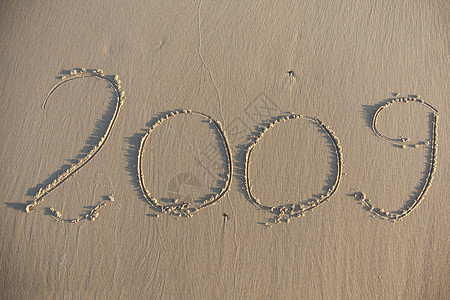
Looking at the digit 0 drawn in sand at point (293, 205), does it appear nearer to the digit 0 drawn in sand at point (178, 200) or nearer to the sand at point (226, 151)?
the sand at point (226, 151)

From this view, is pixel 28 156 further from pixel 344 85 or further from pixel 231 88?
pixel 344 85

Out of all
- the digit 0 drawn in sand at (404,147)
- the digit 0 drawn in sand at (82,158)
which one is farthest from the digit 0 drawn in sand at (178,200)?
the digit 0 drawn in sand at (404,147)

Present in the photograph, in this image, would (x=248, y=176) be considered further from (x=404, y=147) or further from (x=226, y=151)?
(x=404, y=147)

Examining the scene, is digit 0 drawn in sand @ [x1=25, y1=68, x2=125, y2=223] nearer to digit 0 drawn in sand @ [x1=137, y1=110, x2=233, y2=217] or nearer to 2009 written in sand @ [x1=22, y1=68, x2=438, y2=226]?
2009 written in sand @ [x1=22, y1=68, x2=438, y2=226]

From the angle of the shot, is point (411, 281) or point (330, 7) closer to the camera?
point (411, 281)

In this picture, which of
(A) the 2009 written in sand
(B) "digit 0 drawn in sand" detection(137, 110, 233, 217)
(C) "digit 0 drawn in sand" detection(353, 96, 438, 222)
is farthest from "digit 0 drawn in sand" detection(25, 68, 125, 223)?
(C) "digit 0 drawn in sand" detection(353, 96, 438, 222)

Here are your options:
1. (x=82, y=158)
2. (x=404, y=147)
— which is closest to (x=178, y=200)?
(x=82, y=158)

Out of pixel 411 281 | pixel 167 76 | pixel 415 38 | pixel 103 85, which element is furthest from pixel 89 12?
pixel 411 281
